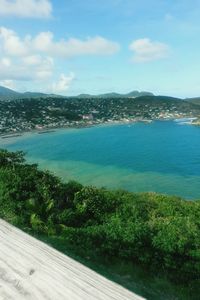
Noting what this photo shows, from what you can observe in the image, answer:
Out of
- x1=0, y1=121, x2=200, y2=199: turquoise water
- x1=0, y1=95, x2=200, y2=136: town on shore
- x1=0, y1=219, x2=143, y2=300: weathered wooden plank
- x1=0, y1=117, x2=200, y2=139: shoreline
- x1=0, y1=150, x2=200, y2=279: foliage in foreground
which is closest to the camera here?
x1=0, y1=219, x2=143, y2=300: weathered wooden plank

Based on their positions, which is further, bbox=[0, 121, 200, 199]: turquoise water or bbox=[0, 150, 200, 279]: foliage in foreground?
bbox=[0, 121, 200, 199]: turquoise water

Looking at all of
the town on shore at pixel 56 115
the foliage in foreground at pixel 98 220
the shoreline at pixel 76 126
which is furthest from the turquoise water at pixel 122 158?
the foliage in foreground at pixel 98 220

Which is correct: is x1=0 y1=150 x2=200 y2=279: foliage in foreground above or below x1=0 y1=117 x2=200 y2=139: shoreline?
above

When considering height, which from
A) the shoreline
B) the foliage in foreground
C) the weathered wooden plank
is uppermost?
the weathered wooden plank

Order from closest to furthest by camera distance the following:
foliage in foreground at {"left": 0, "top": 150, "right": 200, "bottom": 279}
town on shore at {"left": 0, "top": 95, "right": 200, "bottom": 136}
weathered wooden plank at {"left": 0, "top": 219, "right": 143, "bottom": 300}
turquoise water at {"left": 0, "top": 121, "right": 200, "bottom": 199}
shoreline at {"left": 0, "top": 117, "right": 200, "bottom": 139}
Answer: weathered wooden plank at {"left": 0, "top": 219, "right": 143, "bottom": 300}, foliage in foreground at {"left": 0, "top": 150, "right": 200, "bottom": 279}, turquoise water at {"left": 0, "top": 121, "right": 200, "bottom": 199}, shoreline at {"left": 0, "top": 117, "right": 200, "bottom": 139}, town on shore at {"left": 0, "top": 95, "right": 200, "bottom": 136}

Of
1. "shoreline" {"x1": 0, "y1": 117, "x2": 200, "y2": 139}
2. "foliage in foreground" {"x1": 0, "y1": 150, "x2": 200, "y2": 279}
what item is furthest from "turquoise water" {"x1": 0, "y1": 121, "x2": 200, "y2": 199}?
"foliage in foreground" {"x1": 0, "y1": 150, "x2": 200, "y2": 279}

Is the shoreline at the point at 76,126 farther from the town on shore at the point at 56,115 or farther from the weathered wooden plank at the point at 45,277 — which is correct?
the weathered wooden plank at the point at 45,277

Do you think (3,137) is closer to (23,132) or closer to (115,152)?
(23,132)

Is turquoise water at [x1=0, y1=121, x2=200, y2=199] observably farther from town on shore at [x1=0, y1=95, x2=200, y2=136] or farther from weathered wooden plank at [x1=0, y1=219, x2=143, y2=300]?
weathered wooden plank at [x1=0, y1=219, x2=143, y2=300]
